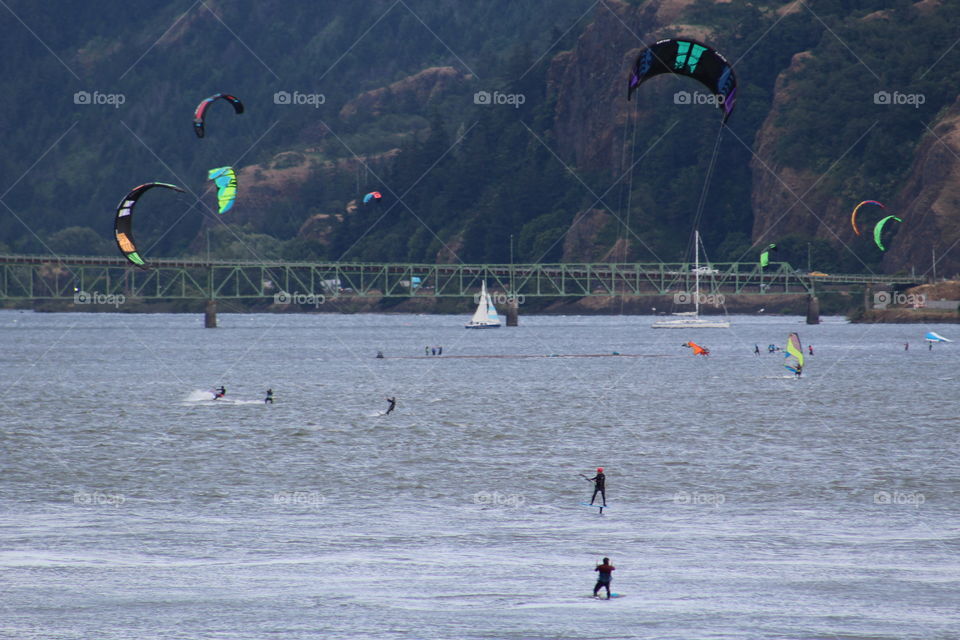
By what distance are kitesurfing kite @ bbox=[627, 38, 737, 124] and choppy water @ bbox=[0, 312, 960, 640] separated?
1340cm

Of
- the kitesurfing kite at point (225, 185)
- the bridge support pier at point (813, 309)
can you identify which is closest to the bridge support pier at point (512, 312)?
the bridge support pier at point (813, 309)

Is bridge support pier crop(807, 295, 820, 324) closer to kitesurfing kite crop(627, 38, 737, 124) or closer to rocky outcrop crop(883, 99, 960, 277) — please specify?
rocky outcrop crop(883, 99, 960, 277)

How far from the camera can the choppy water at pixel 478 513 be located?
25.2 metres

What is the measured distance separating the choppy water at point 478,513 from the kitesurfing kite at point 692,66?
13.4 metres

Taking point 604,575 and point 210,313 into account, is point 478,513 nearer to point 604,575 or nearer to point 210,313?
point 604,575

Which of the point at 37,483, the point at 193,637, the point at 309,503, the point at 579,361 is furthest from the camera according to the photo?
the point at 579,361

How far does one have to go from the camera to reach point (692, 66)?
55.5 metres

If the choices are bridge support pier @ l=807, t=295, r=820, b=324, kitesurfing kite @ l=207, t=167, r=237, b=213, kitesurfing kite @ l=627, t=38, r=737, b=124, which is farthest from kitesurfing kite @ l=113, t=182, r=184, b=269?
bridge support pier @ l=807, t=295, r=820, b=324

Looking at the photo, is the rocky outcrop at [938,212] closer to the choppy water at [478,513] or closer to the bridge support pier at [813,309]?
the bridge support pier at [813,309]

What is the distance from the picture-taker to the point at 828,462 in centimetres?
4738

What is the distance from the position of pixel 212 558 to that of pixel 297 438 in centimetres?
2633

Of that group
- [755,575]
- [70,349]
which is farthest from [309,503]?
[70,349]

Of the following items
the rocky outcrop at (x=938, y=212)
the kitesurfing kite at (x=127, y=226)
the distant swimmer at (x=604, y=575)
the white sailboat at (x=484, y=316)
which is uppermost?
the rocky outcrop at (x=938, y=212)

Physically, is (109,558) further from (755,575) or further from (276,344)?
(276,344)
